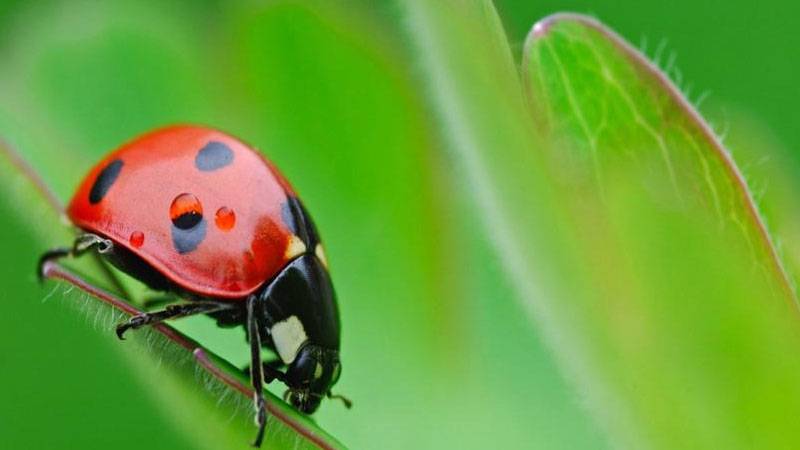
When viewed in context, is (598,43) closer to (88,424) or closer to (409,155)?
(409,155)

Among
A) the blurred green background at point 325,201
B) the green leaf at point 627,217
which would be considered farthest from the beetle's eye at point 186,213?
the green leaf at point 627,217

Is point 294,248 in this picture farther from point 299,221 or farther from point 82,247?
point 82,247

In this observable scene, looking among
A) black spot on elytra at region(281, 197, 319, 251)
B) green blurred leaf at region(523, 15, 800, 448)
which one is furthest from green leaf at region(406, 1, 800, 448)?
black spot on elytra at region(281, 197, 319, 251)

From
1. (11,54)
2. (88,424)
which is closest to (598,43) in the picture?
(88,424)

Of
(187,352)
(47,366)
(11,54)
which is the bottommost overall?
(47,366)

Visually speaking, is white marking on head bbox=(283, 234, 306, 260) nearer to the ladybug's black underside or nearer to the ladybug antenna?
the ladybug's black underside

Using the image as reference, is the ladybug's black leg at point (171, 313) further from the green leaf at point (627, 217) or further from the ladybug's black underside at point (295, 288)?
the green leaf at point (627, 217)
